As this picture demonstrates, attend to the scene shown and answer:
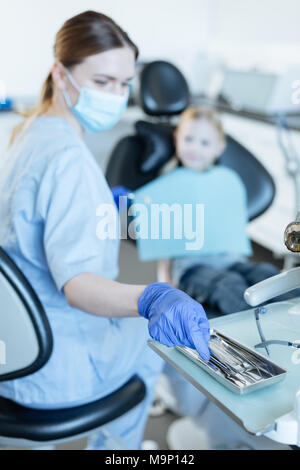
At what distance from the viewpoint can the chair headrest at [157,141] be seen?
4.93 feet

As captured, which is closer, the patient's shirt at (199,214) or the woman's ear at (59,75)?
the woman's ear at (59,75)

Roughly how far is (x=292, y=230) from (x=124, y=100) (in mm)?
387

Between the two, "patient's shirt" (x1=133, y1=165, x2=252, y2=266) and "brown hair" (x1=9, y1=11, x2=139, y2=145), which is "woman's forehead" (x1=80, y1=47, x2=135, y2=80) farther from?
"patient's shirt" (x1=133, y1=165, x2=252, y2=266)

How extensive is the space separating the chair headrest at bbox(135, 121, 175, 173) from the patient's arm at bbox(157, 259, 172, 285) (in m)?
Answer: 0.33

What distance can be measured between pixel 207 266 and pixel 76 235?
0.56m

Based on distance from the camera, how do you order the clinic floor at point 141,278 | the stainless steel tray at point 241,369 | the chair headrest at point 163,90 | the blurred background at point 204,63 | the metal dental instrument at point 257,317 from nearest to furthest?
the stainless steel tray at point 241,369, the metal dental instrument at point 257,317, the blurred background at point 204,63, the clinic floor at point 141,278, the chair headrest at point 163,90

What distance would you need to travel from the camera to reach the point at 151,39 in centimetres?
97

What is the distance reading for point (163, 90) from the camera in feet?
4.01

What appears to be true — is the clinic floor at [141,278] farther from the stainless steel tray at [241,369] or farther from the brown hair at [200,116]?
the brown hair at [200,116]

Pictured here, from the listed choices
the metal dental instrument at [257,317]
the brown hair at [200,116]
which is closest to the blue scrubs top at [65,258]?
the metal dental instrument at [257,317]

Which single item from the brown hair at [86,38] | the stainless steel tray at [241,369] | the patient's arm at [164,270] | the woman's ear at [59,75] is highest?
the brown hair at [86,38]

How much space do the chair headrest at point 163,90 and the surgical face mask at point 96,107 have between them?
1.10 ft

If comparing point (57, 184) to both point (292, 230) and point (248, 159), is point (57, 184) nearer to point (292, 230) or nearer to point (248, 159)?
point (292, 230)

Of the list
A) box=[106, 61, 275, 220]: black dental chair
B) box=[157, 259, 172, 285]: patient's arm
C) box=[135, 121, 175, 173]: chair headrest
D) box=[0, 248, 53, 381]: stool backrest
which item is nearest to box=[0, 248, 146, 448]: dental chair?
box=[0, 248, 53, 381]: stool backrest
